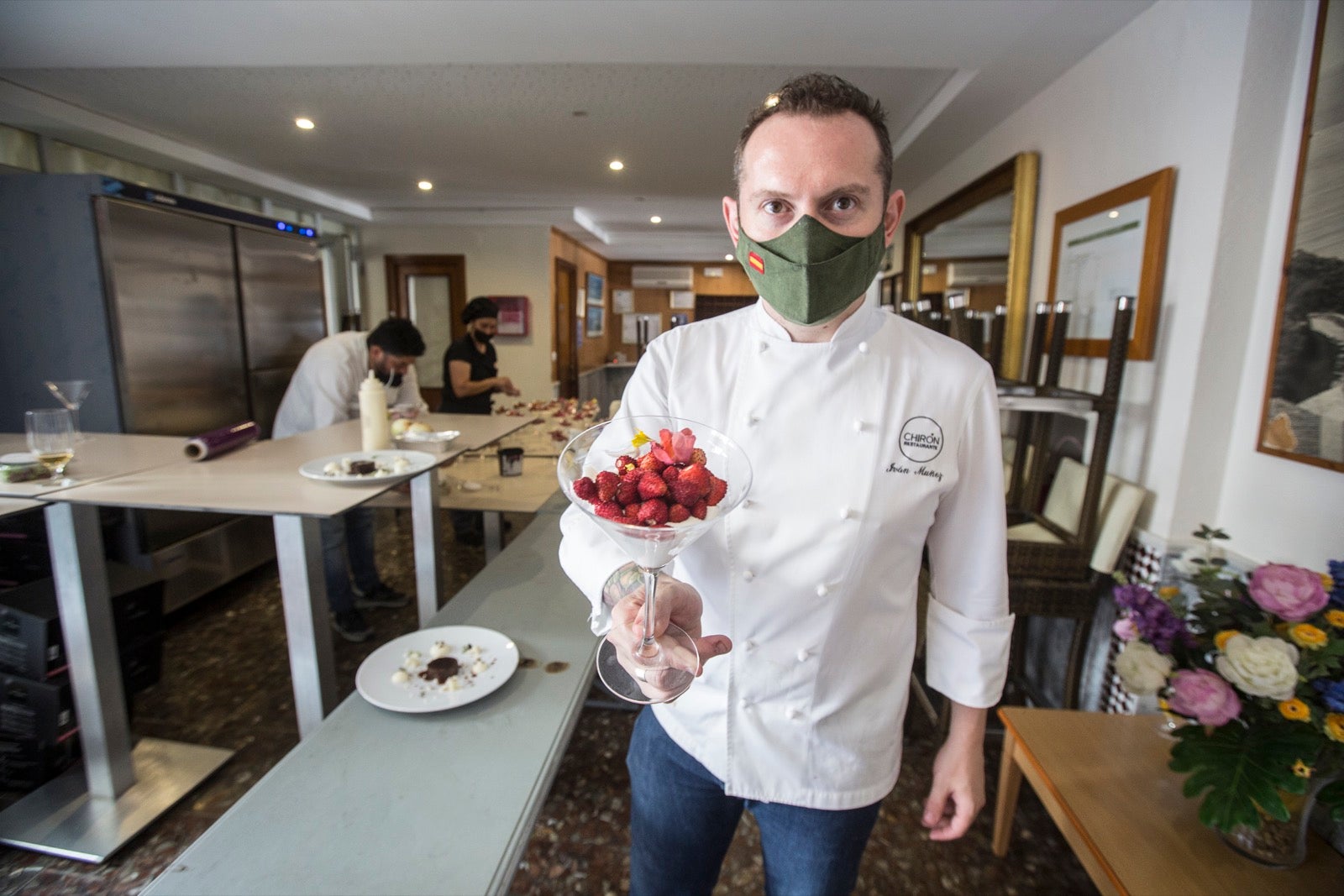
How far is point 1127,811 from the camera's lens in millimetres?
1403

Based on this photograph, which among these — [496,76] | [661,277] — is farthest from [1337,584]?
[661,277]

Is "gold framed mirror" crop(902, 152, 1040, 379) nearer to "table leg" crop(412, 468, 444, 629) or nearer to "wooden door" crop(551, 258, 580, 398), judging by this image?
"table leg" crop(412, 468, 444, 629)

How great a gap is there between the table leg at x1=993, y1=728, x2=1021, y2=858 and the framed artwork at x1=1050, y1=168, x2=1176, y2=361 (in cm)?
128

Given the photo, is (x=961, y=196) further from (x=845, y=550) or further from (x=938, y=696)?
(x=845, y=550)

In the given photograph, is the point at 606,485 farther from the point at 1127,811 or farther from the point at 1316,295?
the point at 1316,295

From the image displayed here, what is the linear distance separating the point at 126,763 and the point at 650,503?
218 cm

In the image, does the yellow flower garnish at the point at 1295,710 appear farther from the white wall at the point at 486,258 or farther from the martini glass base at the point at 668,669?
the white wall at the point at 486,258

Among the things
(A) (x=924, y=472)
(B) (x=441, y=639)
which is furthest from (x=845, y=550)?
(B) (x=441, y=639)

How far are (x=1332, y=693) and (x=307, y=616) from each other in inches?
80.8

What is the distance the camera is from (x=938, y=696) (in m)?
2.49

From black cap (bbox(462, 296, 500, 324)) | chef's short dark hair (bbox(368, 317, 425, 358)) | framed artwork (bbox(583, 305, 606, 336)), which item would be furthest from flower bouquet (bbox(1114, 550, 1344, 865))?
framed artwork (bbox(583, 305, 606, 336))

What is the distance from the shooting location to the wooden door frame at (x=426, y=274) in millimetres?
6715

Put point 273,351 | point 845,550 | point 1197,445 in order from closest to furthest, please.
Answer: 1. point 845,550
2. point 1197,445
3. point 273,351

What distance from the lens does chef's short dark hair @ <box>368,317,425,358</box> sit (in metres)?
3.07
